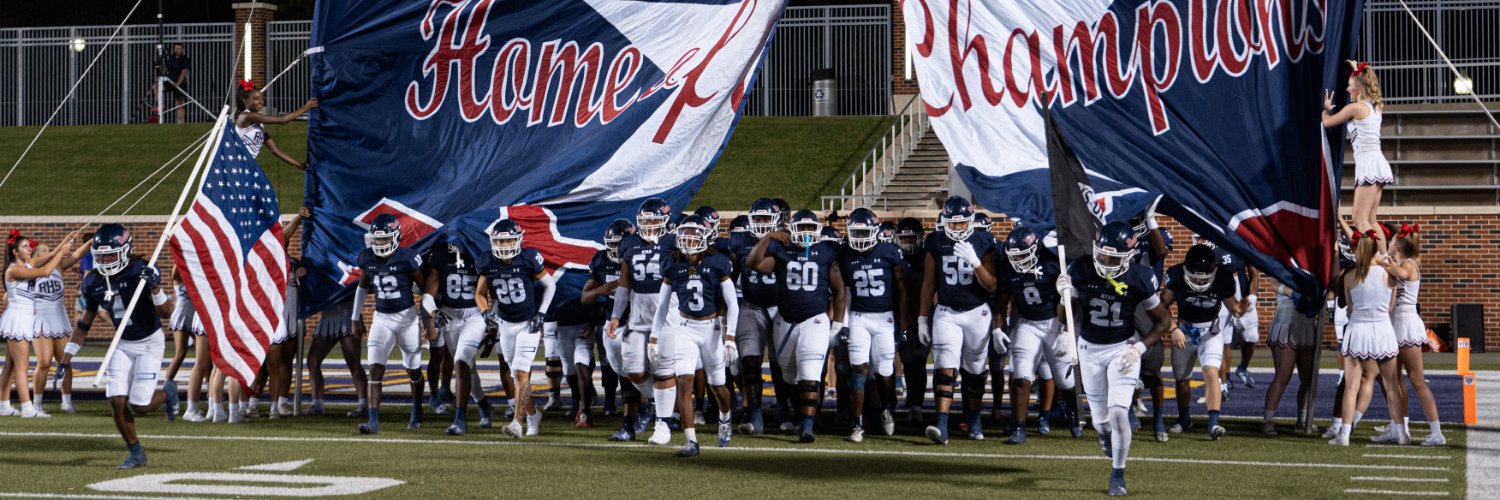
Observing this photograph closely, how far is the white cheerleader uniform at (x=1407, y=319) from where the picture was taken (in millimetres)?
11516

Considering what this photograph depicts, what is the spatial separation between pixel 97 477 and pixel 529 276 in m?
3.57

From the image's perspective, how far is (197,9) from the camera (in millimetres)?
40812

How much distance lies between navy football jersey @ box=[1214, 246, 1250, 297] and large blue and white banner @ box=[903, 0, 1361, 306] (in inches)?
26.6

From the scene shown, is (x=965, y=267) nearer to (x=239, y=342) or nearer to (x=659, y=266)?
(x=659, y=266)

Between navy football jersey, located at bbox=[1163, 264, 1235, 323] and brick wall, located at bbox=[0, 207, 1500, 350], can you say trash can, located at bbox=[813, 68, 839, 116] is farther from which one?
navy football jersey, located at bbox=[1163, 264, 1235, 323]

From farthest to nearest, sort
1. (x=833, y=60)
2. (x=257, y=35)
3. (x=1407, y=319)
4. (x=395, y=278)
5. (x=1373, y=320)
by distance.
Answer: (x=257, y=35) < (x=833, y=60) < (x=395, y=278) < (x=1407, y=319) < (x=1373, y=320)

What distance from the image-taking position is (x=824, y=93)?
31.2 m

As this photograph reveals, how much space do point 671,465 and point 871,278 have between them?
8.12ft

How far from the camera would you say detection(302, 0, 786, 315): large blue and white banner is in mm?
13609

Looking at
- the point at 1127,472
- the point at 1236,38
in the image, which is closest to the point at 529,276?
the point at 1127,472

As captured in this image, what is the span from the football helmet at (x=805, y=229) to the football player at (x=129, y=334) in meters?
4.49

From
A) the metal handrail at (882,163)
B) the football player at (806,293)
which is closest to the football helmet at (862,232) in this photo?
the football player at (806,293)

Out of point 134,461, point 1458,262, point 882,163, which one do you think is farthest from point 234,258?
point 1458,262

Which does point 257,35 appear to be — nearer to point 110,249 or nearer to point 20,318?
point 20,318
